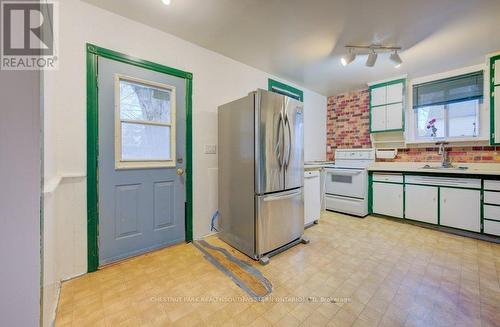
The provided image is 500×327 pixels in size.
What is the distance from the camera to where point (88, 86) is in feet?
5.94

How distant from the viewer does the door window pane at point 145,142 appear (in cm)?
205

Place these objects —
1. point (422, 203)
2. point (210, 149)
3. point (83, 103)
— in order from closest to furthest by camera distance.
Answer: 1. point (83, 103)
2. point (210, 149)
3. point (422, 203)

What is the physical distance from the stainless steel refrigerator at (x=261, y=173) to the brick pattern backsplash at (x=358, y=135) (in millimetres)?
2420

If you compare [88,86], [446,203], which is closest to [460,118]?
[446,203]

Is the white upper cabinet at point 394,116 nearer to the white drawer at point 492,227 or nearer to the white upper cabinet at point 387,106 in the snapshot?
the white upper cabinet at point 387,106

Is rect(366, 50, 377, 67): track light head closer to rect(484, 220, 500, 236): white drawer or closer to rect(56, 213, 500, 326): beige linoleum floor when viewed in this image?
rect(56, 213, 500, 326): beige linoleum floor

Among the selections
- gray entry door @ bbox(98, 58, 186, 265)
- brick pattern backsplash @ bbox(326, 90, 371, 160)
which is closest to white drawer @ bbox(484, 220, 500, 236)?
brick pattern backsplash @ bbox(326, 90, 371, 160)

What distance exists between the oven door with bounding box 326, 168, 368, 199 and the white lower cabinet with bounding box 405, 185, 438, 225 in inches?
24.7

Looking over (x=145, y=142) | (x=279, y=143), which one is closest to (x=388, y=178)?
(x=279, y=143)

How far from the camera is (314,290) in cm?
160

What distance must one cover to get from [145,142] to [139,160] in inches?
8.2

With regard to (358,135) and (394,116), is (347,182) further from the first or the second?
(394,116)

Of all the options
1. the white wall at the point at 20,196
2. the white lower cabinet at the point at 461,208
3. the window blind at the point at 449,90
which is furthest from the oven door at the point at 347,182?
the white wall at the point at 20,196

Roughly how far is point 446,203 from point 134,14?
15.0 feet
